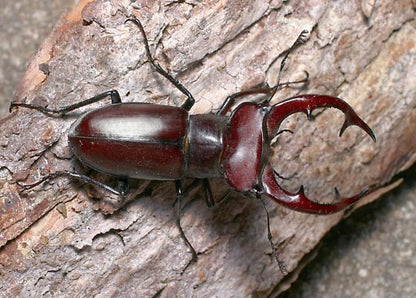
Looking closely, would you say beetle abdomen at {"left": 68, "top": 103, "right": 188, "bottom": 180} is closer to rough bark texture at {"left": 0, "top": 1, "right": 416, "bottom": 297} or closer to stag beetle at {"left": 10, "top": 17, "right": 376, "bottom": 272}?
stag beetle at {"left": 10, "top": 17, "right": 376, "bottom": 272}

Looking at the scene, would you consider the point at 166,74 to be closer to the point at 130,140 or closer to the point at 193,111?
the point at 193,111

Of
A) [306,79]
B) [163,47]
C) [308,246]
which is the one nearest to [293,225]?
[308,246]

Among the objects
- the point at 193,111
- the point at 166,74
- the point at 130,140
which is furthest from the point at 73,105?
the point at 193,111

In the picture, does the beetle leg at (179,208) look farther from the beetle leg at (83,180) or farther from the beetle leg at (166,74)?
the beetle leg at (166,74)

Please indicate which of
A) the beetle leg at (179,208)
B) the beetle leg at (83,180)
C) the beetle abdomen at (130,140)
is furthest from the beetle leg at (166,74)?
the beetle leg at (83,180)

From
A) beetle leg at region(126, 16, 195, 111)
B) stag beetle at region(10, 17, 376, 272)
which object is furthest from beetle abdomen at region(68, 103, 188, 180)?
beetle leg at region(126, 16, 195, 111)

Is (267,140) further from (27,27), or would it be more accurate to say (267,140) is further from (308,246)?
(27,27)

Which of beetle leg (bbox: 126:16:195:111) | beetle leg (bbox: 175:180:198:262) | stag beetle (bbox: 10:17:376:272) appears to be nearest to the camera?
stag beetle (bbox: 10:17:376:272)

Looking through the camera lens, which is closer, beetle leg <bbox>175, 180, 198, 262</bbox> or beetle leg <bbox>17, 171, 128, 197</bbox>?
beetle leg <bbox>17, 171, 128, 197</bbox>
